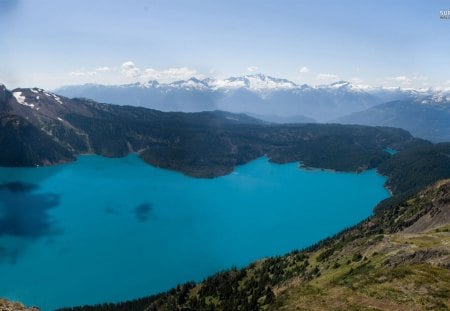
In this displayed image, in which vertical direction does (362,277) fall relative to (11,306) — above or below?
below

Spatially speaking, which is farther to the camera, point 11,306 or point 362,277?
point 362,277

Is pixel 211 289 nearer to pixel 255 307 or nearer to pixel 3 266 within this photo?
pixel 255 307

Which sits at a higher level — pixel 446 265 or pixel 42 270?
pixel 446 265

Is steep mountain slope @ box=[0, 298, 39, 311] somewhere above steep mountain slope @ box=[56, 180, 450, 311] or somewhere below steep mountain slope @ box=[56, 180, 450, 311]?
above

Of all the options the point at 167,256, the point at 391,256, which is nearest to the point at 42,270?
the point at 167,256

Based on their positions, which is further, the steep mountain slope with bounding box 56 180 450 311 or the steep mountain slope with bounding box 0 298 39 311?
the steep mountain slope with bounding box 56 180 450 311

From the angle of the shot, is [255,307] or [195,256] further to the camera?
[195,256]

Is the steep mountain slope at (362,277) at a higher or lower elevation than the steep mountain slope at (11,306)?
lower

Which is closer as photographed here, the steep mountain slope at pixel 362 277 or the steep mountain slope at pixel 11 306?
the steep mountain slope at pixel 11 306
